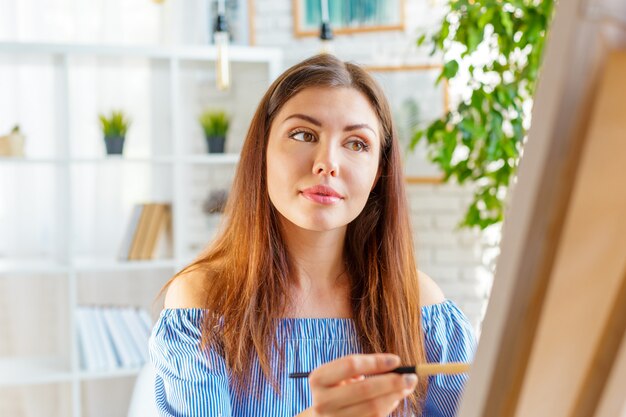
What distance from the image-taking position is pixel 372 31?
13.0ft

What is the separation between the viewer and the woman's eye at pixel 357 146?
1.46 meters

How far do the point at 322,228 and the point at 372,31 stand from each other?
8.87 feet

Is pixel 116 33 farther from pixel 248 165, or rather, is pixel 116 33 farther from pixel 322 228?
pixel 322 228

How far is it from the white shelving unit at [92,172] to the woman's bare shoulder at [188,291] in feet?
6.28

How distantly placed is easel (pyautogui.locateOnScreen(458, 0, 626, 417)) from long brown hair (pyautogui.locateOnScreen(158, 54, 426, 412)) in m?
1.07

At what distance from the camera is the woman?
1422 millimetres

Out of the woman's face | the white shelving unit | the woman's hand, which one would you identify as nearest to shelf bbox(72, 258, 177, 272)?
the white shelving unit

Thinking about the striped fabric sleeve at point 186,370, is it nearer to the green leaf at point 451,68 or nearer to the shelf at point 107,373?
the green leaf at point 451,68

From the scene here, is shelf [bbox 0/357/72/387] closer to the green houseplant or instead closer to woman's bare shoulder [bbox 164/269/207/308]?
the green houseplant

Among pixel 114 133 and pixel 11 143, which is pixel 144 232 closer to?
pixel 114 133

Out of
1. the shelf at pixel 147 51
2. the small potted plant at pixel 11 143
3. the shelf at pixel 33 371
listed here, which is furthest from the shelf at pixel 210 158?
the shelf at pixel 33 371

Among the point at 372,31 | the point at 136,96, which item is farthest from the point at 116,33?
the point at 372,31

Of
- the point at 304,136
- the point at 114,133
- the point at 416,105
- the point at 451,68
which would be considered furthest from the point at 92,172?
the point at 304,136

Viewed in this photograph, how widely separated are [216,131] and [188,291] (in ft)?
7.06
